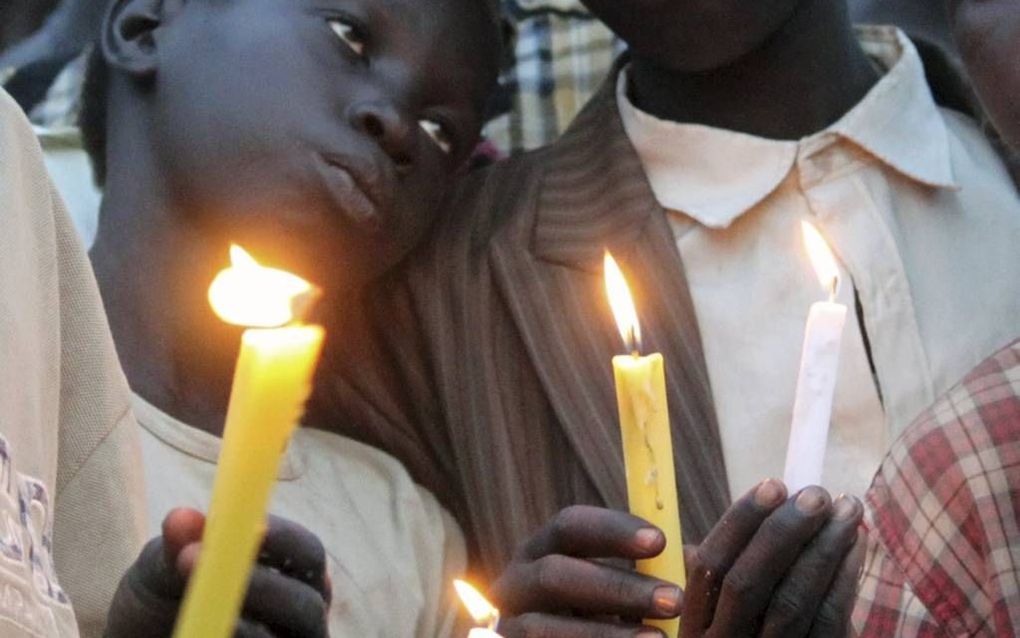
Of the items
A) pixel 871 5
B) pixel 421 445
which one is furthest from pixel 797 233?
pixel 871 5

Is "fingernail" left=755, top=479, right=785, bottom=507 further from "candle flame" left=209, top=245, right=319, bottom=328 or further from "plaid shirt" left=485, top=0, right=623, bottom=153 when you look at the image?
"plaid shirt" left=485, top=0, right=623, bottom=153

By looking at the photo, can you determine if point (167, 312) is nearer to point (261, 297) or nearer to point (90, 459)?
point (90, 459)

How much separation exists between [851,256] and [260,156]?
49 cm

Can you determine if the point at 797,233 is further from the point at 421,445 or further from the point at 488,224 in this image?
the point at 421,445

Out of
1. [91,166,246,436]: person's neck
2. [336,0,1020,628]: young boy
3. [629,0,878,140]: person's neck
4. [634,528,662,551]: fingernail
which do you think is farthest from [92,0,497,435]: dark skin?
[634,528,662,551]: fingernail

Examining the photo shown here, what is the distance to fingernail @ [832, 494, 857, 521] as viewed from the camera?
2.26 feet

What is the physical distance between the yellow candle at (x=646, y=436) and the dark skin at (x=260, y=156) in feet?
2.18

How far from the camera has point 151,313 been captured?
1.24 m

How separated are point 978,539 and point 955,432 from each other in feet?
0.25

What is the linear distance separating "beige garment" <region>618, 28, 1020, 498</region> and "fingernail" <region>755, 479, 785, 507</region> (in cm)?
56

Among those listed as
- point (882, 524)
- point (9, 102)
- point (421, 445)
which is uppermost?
point (9, 102)

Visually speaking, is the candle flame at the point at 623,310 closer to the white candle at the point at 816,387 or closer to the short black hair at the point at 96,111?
the white candle at the point at 816,387

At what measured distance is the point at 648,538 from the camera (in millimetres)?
552

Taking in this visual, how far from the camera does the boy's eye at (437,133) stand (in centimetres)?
131
